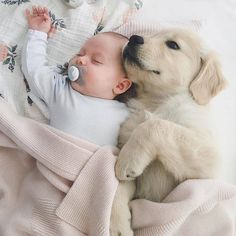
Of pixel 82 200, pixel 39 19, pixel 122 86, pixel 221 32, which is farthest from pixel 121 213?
pixel 221 32

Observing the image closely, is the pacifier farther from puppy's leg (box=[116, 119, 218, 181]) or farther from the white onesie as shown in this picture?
puppy's leg (box=[116, 119, 218, 181])

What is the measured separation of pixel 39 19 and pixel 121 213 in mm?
728

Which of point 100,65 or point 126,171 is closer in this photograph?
point 126,171

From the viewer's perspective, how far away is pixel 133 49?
4.54 ft

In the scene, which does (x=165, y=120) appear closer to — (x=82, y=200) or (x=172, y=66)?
(x=172, y=66)

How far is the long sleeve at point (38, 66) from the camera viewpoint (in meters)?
1.39

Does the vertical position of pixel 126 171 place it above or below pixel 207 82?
below

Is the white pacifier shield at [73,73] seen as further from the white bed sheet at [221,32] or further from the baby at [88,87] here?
the white bed sheet at [221,32]

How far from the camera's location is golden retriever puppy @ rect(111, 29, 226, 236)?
48.8 inches

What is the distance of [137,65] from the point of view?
1388 millimetres

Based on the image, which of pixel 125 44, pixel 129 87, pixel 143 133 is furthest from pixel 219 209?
pixel 125 44

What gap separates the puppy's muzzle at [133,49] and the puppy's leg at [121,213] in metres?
0.37

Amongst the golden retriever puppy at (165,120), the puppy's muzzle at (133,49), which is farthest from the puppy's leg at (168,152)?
the puppy's muzzle at (133,49)

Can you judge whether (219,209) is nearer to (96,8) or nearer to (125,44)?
(125,44)
